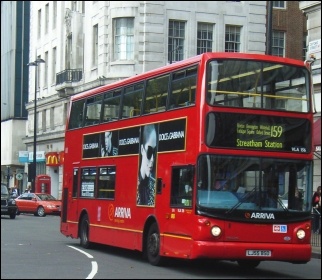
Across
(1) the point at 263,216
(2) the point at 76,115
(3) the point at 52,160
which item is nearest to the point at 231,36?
(2) the point at 76,115

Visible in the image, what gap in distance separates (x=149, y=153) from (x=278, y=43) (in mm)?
19790

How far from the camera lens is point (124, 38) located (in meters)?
38.4

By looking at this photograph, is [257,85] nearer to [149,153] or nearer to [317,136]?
[149,153]

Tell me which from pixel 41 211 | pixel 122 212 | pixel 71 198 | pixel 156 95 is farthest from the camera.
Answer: pixel 41 211

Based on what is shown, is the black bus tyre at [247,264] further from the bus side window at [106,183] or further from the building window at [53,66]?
the building window at [53,66]

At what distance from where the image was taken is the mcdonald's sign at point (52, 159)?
2087 inches

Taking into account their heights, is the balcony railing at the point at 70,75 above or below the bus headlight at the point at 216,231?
above

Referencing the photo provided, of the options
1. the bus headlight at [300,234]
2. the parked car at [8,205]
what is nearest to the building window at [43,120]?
the parked car at [8,205]

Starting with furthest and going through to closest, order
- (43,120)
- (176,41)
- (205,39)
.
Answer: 1. (43,120)
2. (176,41)
3. (205,39)

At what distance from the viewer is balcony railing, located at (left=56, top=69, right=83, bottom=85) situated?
45781mm

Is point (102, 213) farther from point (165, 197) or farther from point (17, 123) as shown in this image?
point (17, 123)

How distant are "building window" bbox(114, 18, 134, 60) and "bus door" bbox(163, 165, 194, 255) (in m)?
23.3

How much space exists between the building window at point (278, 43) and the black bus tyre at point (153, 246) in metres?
18.9

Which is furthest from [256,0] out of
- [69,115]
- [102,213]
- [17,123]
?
[17,123]
